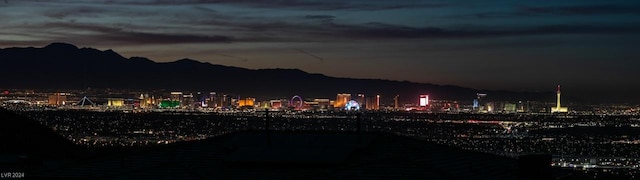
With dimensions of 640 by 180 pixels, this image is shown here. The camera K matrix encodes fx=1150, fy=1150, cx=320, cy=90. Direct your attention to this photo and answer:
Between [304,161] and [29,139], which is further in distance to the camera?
[29,139]

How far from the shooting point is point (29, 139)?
2880 centimetres

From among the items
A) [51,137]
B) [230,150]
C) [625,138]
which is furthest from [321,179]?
[625,138]

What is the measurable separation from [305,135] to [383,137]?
1116 millimetres

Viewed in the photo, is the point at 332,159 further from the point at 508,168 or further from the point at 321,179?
the point at 508,168

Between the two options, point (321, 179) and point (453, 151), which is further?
point (453, 151)

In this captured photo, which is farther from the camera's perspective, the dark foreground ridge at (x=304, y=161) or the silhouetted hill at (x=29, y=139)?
the silhouetted hill at (x=29, y=139)

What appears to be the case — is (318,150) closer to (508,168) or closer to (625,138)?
(508,168)

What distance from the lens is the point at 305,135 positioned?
54.0ft

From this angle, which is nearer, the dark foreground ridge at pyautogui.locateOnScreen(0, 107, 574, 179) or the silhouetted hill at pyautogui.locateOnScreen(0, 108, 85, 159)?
the dark foreground ridge at pyautogui.locateOnScreen(0, 107, 574, 179)

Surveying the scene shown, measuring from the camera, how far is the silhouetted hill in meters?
27.4

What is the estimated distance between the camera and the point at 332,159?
47.1 feet

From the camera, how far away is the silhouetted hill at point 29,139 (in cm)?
2742

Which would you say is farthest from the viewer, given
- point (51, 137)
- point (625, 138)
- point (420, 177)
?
point (625, 138)

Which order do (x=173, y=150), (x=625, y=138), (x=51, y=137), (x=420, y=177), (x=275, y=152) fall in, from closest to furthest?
1. (x=420, y=177)
2. (x=275, y=152)
3. (x=173, y=150)
4. (x=51, y=137)
5. (x=625, y=138)
